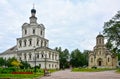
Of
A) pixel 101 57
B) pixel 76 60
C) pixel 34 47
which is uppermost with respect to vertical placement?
pixel 34 47

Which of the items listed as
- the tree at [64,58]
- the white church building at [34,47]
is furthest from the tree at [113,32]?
the tree at [64,58]

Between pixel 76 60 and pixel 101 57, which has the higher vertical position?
pixel 101 57

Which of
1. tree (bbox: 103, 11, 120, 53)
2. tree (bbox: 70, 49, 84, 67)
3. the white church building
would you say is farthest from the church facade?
tree (bbox: 103, 11, 120, 53)

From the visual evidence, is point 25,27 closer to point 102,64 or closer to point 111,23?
point 102,64

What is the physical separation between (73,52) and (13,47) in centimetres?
2904

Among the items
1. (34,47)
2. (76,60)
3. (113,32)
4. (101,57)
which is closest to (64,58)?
(76,60)

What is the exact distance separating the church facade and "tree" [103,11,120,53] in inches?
1494

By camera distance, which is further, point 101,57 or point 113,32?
point 101,57

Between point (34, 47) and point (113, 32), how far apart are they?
36215 mm

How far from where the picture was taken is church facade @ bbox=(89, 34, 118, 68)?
8394 cm

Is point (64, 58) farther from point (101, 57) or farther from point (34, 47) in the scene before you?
point (34, 47)

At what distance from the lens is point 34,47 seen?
A: 75125 mm

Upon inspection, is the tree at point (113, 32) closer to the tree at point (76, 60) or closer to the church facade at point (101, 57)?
the church facade at point (101, 57)

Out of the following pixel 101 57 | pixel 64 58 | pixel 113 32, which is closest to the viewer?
pixel 113 32
